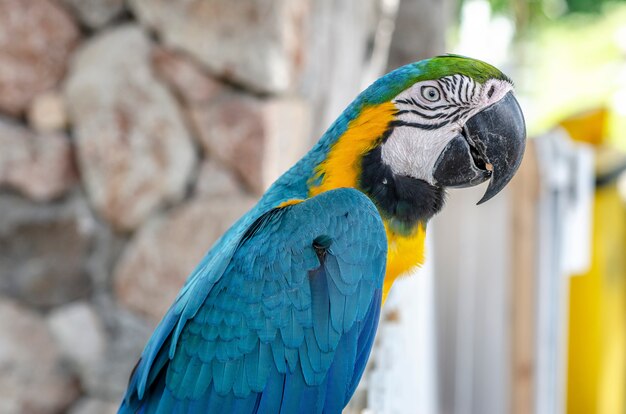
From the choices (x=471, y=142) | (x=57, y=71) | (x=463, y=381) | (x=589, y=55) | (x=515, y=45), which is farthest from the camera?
(x=589, y=55)

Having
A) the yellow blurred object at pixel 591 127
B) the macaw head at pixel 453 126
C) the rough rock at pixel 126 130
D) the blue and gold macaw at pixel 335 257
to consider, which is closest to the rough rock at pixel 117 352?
the rough rock at pixel 126 130

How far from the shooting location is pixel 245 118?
1.76 m

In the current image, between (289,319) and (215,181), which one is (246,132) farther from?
(289,319)

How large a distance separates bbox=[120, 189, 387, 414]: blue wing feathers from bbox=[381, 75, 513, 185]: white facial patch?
11 centimetres

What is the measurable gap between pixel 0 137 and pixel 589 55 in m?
9.72

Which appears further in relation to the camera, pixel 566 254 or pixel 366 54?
pixel 366 54

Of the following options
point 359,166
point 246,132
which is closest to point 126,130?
point 246,132

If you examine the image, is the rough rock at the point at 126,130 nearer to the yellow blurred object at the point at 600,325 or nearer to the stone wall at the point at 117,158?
the stone wall at the point at 117,158

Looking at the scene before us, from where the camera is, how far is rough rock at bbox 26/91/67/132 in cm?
189

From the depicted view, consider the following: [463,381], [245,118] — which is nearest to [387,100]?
[245,118]

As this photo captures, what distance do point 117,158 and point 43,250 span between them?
34cm

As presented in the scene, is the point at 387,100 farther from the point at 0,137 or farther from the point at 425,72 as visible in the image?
the point at 0,137

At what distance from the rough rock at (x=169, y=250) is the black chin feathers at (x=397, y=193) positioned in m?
0.68

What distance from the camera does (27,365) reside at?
1913 mm
